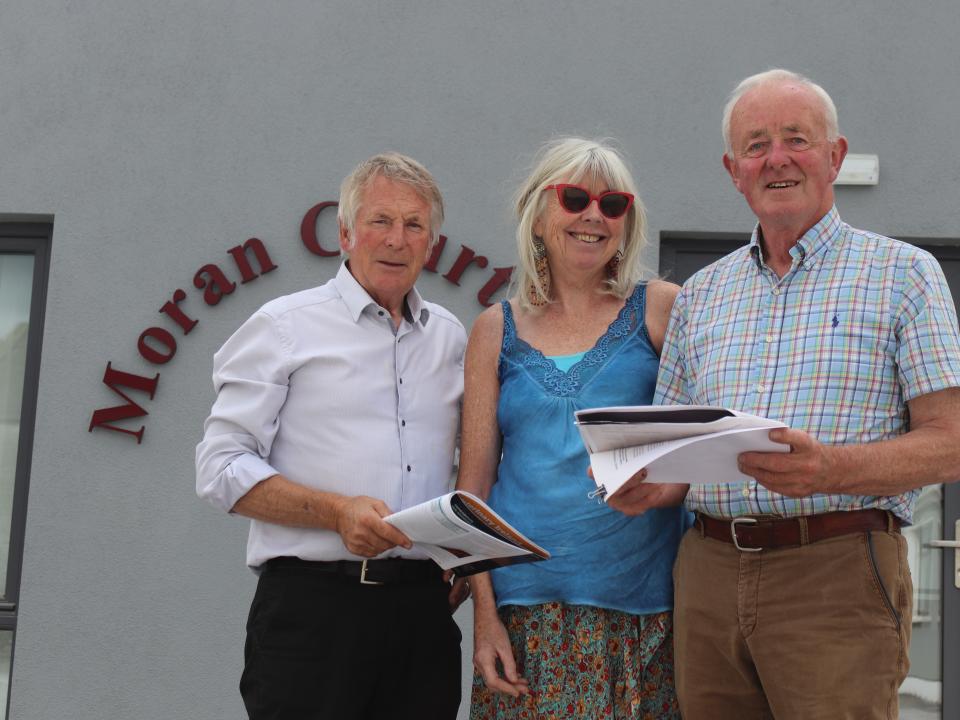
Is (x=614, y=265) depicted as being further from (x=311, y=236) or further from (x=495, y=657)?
(x=311, y=236)

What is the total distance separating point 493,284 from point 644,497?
235cm

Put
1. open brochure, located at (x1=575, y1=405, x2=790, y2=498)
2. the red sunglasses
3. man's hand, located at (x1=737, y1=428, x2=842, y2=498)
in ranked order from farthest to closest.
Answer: the red sunglasses → man's hand, located at (x1=737, y1=428, x2=842, y2=498) → open brochure, located at (x1=575, y1=405, x2=790, y2=498)

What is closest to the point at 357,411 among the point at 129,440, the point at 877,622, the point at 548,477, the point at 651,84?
the point at 548,477

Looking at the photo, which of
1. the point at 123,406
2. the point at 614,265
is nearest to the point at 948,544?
the point at 614,265

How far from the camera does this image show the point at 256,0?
4.82 m

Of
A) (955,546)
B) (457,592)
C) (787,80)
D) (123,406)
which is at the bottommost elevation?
(457,592)

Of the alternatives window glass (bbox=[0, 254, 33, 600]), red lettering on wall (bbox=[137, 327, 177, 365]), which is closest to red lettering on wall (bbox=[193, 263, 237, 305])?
red lettering on wall (bbox=[137, 327, 177, 365])

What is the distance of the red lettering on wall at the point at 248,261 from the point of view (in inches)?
184

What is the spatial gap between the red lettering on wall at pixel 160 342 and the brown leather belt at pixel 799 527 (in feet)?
9.83

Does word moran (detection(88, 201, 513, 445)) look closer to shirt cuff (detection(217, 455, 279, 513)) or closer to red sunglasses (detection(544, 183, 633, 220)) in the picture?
red sunglasses (detection(544, 183, 633, 220))

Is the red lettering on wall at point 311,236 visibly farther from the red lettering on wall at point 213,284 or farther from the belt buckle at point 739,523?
the belt buckle at point 739,523

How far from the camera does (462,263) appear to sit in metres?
4.63

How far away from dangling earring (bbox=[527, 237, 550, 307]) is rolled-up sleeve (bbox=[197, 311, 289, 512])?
0.62 m

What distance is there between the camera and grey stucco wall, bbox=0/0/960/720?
14.9 ft
